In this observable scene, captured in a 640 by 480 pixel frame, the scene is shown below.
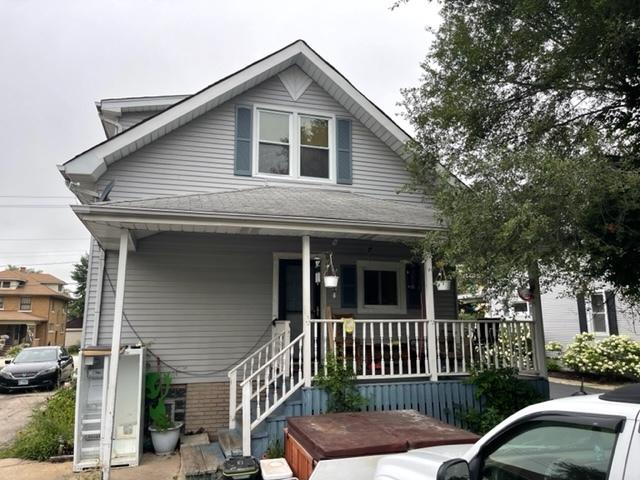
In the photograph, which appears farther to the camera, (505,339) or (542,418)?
(505,339)

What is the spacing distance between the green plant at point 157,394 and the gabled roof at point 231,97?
3522 millimetres

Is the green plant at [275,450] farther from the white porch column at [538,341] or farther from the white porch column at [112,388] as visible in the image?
the white porch column at [538,341]

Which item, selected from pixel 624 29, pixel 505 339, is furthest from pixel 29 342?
pixel 624 29

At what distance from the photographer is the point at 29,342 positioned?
3291 cm

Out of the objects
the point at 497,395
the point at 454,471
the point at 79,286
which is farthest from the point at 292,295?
the point at 79,286

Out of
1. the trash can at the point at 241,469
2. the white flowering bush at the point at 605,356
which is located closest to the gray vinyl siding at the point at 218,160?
the trash can at the point at 241,469

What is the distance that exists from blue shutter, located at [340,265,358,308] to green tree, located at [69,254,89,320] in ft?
121

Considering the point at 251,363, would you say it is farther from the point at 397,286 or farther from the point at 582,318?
the point at 582,318

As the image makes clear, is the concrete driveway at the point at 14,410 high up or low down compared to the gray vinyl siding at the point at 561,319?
down

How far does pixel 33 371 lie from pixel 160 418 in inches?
409

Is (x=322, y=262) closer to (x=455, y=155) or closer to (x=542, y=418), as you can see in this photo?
(x=455, y=155)

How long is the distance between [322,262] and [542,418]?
273 inches

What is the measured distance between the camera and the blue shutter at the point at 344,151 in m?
9.48

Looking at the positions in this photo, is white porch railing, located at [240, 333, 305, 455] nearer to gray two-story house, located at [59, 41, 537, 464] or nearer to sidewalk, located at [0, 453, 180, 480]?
gray two-story house, located at [59, 41, 537, 464]
